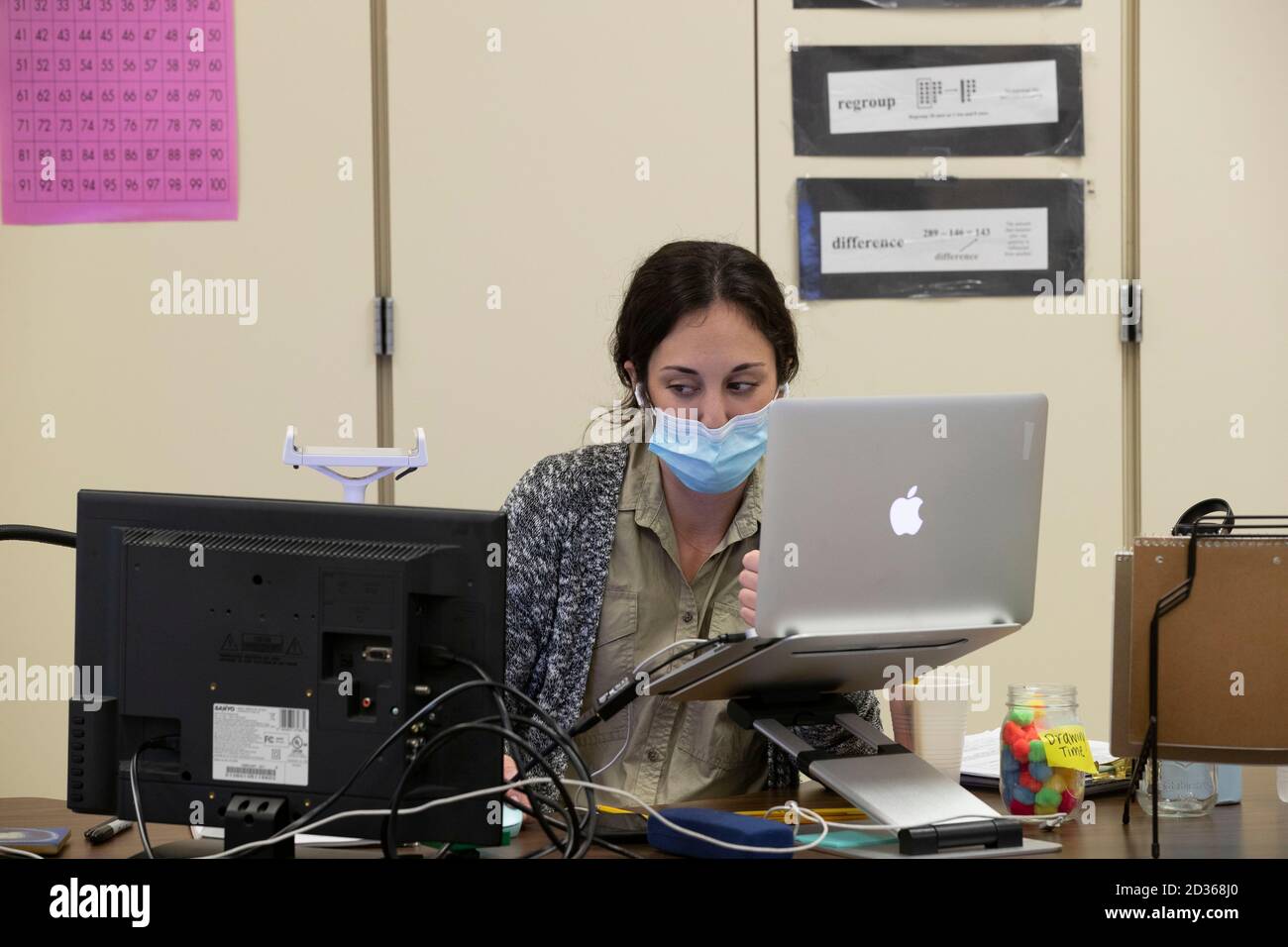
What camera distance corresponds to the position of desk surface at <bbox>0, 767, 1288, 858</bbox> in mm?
1265

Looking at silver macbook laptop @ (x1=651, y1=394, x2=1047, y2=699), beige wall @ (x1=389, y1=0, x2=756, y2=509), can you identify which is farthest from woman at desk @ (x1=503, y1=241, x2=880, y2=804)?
beige wall @ (x1=389, y1=0, x2=756, y2=509)

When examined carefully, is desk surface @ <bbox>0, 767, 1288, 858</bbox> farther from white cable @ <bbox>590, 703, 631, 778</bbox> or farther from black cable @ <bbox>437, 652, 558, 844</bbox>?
white cable @ <bbox>590, 703, 631, 778</bbox>

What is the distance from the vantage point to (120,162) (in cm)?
251

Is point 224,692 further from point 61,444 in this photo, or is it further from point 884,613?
point 61,444

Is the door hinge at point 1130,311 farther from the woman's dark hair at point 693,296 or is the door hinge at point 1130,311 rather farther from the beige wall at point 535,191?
the woman's dark hair at point 693,296

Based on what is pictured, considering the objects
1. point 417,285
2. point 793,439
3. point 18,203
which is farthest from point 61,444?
point 793,439

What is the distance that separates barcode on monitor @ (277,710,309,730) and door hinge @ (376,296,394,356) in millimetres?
1461

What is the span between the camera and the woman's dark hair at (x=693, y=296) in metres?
1.90

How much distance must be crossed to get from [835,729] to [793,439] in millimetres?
354

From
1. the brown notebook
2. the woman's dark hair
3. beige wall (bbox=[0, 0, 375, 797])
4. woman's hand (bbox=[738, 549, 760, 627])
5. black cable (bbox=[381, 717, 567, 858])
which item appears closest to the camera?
black cable (bbox=[381, 717, 567, 858])

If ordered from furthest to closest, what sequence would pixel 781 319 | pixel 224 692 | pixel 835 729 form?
pixel 781 319 → pixel 835 729 → pixel 224 692

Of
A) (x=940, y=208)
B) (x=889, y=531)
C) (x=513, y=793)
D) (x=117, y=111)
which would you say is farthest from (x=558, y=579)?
(x=117, y=111)
